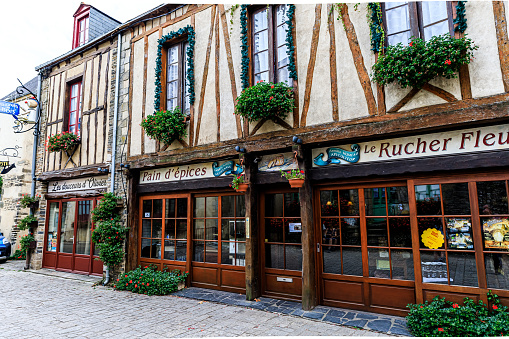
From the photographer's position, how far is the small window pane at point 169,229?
669cm

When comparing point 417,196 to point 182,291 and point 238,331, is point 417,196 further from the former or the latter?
point 182,291

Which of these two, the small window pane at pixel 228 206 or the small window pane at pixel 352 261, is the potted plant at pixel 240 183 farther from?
the small window pane at pixel 352 261

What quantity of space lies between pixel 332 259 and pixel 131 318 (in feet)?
10.1

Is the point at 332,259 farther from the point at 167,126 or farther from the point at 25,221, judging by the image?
the point at 25,221

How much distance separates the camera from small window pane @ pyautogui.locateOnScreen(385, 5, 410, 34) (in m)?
4.41

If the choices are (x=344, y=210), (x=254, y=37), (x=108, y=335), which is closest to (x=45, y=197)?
(x=108, y=335)

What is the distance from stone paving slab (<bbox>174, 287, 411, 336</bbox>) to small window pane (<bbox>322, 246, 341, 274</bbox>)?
542 millimetres

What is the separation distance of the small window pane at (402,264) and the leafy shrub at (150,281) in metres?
3.81

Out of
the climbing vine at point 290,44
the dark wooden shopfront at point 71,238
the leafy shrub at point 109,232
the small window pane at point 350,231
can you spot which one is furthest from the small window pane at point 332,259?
the dark wooden shopfront at point 71,238

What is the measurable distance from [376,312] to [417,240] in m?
1.17

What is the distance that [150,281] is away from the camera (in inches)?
241

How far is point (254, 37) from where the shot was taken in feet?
18.9

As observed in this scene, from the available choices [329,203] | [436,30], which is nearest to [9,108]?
[329,203]

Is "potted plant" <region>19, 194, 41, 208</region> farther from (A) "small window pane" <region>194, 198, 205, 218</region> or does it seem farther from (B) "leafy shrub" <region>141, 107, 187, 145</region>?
(A) "small window pane" <region>194, 198, 205, 218</region>
